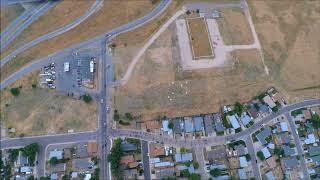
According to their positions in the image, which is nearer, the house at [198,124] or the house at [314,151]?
the house at [314,151]

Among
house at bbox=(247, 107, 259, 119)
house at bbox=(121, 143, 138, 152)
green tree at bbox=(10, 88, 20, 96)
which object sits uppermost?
green tree at bbox=(10, 88, 20, 96)

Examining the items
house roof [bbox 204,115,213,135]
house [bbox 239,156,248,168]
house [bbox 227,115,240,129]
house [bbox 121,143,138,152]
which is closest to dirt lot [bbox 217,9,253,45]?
house [bbox 227,115,240,129]

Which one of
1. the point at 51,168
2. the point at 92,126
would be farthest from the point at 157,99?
the point at 51,168

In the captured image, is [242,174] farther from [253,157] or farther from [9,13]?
[9,13]

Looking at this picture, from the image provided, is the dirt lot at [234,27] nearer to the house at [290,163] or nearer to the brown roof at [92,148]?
the house at [290,163]

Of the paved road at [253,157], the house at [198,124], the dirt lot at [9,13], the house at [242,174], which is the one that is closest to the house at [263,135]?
the paved road at [253,157]

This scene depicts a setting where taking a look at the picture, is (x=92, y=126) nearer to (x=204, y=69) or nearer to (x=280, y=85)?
(x=204, y=69)

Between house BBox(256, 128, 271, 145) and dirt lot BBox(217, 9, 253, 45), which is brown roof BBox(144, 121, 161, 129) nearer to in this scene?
house BBox(256, 128, 271, 145)
